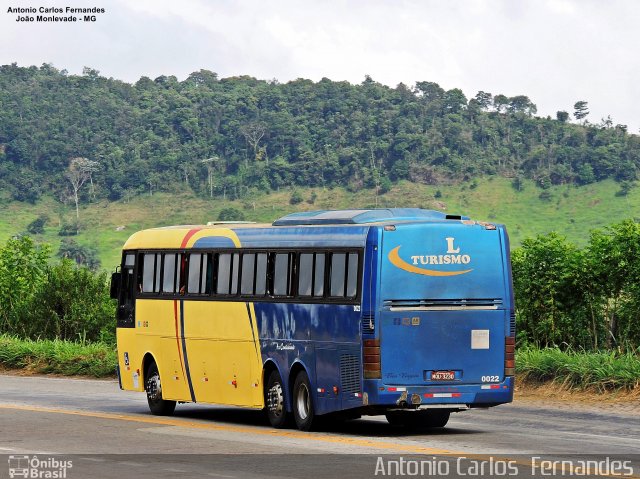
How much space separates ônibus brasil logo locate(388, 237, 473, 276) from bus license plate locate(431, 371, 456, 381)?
126 centimetres

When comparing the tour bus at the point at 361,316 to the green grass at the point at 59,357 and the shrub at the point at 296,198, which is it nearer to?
the green grass at the point at 59,357

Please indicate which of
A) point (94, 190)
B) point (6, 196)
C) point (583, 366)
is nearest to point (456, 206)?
point (94, 190)

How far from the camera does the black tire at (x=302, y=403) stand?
64.4 ft

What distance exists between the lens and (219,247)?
2216 cm

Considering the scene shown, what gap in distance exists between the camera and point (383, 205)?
557 feet

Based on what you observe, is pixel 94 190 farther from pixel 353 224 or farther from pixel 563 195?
pixel 353 224

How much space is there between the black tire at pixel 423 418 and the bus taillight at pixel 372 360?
1.85 meters

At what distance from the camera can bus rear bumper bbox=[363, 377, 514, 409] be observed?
18.3 metres

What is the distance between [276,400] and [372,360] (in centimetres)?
268

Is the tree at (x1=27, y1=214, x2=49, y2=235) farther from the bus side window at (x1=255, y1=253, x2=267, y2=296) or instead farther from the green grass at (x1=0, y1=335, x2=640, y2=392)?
the bus side window at (x1=255, y1=253, x2=267, y2=296)

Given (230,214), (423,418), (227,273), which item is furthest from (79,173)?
(423,418)

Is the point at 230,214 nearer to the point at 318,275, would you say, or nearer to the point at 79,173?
the point at 79,173

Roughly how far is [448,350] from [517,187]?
530 feet

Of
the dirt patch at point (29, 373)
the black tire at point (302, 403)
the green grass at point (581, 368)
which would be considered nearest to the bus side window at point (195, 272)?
the black tire at point (302, 403)
